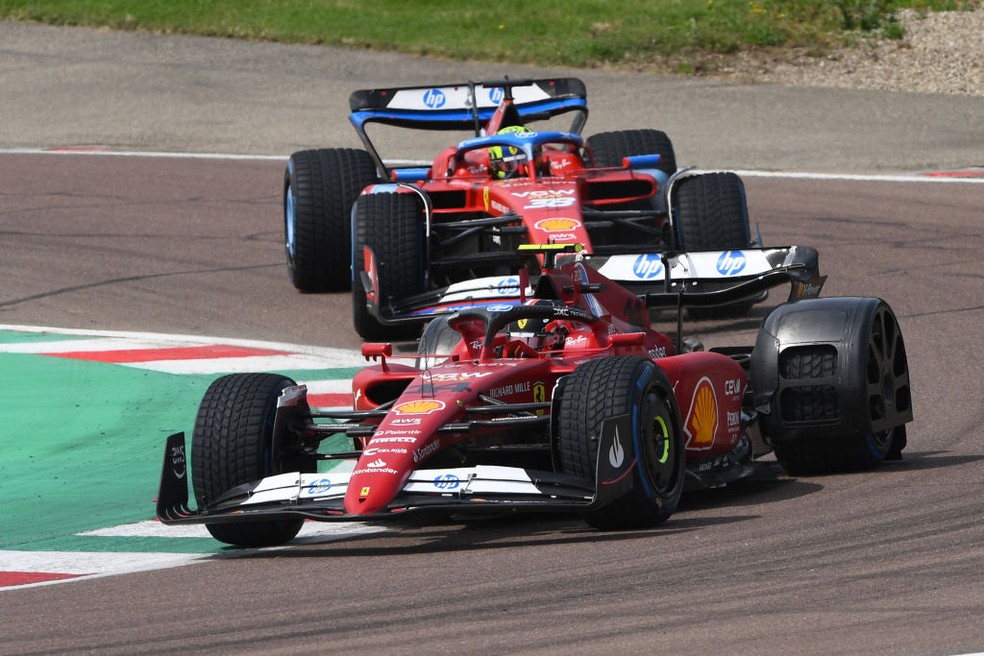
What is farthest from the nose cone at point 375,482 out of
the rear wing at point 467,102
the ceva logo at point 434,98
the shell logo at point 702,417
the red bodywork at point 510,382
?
the ceva logo at point 434,98

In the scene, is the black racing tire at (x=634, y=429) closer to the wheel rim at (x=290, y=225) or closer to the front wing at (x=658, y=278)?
the front wing at (x=658, y=278)

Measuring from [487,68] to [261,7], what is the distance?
5.18 meters

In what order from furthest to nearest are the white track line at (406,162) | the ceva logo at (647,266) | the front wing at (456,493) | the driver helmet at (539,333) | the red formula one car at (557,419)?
the white track line at (406,162), the ceva logo at (647,266), the driver helmet at (539,333), the red formula one car at (557,419), the front wing at (456,493)

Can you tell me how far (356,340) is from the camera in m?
14.2

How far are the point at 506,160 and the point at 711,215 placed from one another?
6.03 feet

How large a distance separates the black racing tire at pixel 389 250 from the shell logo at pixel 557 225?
90cm

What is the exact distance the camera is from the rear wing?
16.3 metres

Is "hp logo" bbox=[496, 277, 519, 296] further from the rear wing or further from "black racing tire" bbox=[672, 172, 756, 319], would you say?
the rear wing

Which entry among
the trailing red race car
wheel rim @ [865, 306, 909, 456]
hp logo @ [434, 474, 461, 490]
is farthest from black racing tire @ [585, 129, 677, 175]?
hp logo @ [434, 474, 461, 490]

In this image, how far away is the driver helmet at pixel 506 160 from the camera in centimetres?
1515

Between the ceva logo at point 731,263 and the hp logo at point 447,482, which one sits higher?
the hp logo at point 447,482

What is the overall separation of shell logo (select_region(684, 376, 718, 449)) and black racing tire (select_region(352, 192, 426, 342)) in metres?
4.94

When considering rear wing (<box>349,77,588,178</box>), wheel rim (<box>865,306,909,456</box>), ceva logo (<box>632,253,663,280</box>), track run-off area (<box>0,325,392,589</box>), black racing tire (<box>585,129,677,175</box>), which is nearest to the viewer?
track run-off area (<box>0,325,392,589</box>)

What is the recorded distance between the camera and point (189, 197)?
19781mm
